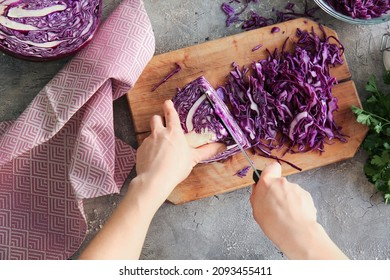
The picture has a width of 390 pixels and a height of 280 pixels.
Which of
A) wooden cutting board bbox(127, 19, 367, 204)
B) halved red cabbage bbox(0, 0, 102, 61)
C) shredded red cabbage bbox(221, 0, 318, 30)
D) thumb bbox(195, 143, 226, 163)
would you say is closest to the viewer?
halved red cabbage bbox(0, 0, 102, 61)

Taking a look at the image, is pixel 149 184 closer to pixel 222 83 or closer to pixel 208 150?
pixel 208 150

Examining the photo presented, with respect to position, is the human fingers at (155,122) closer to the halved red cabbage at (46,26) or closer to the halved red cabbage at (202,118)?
the halved red cabbage at (202,118)

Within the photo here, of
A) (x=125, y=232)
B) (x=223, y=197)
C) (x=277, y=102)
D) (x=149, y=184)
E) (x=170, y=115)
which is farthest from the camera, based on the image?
(x=223, y=197)

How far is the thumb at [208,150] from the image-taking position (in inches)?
99.5

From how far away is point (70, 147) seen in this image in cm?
268

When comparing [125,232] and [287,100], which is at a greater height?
[287,100]

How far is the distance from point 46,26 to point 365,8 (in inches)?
55.1

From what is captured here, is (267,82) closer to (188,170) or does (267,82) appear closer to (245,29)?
(245,29)

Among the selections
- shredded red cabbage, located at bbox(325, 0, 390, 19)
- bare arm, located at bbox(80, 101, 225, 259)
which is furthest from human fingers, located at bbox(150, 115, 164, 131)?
shredded red cabbage, located at bbox(325, 0, 390, 19)

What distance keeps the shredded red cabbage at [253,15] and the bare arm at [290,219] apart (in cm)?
80

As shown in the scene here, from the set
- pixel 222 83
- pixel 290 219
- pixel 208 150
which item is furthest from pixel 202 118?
pixel 290 219

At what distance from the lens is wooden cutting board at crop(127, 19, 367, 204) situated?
2.65 m

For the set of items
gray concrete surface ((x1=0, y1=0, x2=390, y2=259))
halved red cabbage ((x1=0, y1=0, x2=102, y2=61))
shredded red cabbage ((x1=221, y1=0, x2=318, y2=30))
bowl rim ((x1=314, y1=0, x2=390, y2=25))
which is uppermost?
halved red cabbage ((x1=0, y1=0, x2=102, y2=61))

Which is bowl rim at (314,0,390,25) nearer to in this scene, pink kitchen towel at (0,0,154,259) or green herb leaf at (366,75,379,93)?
green herb leaf at (366,75,379,93)
